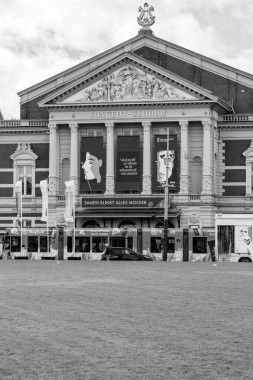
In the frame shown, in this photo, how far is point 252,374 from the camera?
45.1 feet

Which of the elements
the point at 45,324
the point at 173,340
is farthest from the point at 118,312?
the point at 173,340

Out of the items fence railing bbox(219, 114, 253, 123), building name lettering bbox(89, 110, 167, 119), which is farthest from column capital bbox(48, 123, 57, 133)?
fence railing bbox(219, 114, 253, 123)

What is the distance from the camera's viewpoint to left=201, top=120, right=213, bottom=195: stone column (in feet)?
290

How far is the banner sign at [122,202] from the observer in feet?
291

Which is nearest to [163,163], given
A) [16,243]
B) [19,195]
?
[19,195]

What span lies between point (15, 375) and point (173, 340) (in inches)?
195

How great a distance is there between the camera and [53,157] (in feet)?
302

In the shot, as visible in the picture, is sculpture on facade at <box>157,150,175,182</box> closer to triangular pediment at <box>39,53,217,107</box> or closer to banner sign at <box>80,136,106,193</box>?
triangular pediment at <box>39,53,217,107</box>

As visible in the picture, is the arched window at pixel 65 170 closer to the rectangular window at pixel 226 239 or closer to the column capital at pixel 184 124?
the column capital at pixel 184 124

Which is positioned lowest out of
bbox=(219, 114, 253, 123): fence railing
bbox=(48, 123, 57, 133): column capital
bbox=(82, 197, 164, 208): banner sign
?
bbox=(82, 197, 164, 208): banner sign

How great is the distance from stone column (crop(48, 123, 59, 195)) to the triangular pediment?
2757 mm

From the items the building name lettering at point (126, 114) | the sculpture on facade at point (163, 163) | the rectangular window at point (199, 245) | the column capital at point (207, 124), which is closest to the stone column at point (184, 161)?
the sculpture on facade at point (163, 163)

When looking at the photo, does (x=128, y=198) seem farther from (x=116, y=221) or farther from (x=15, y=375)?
(x=15, y=375)

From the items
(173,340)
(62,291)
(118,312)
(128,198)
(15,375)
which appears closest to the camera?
(15,375)
